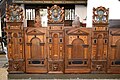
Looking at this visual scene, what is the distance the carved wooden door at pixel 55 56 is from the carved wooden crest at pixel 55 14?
0.40m

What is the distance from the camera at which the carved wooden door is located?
4688 mm

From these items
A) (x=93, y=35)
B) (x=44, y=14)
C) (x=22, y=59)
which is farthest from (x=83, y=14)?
(x=22, y=59)

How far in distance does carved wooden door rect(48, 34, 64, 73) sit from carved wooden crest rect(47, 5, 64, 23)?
401 mm

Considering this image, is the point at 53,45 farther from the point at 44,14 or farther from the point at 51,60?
the point at 44,14

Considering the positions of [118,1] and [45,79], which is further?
[118,1]

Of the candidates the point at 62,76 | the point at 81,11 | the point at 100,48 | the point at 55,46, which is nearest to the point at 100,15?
the point at 100,48

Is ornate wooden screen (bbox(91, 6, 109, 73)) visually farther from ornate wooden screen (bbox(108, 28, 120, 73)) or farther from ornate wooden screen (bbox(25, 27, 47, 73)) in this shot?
ornate wooden screen (bbox(25, 27, 47, 73))

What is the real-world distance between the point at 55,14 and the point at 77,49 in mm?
968

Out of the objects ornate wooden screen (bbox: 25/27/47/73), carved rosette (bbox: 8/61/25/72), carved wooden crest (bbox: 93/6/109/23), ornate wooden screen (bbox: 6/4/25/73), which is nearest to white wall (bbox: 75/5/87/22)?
carved wooden crest (bbox: 93/6/109/23)

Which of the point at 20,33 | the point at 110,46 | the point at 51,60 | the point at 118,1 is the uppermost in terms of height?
the point at 118,1

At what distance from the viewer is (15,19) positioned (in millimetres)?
4562

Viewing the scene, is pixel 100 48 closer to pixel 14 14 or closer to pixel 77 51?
pixel 77 51

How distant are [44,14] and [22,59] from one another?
13.8ft

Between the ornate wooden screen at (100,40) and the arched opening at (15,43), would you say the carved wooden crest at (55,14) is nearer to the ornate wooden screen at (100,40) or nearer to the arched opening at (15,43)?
the ornate wooden screen at (100,40)
